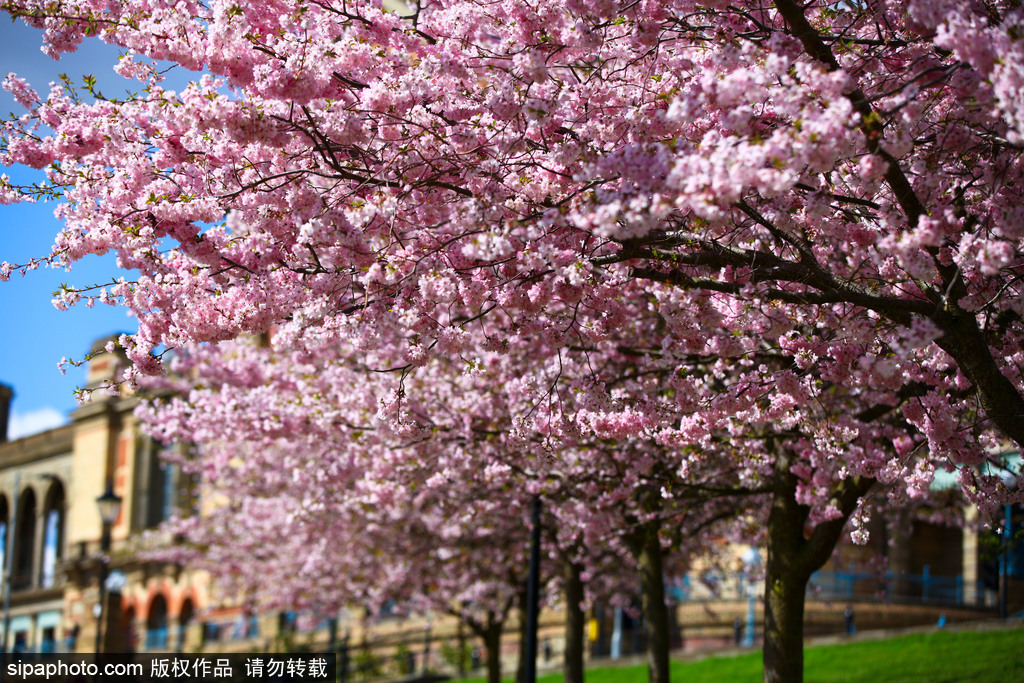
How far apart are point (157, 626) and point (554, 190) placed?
1561 inches

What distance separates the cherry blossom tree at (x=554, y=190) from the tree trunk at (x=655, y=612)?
482cm

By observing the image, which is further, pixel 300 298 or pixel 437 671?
pixel 437 671

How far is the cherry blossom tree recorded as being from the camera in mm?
5395

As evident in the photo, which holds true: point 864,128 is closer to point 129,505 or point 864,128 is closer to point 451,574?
point 451,574

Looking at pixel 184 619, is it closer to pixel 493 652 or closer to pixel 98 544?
pixel 98 544

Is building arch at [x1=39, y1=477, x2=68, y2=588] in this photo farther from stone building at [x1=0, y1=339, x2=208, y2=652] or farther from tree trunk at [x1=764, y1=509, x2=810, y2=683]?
tree trunk at [x1=764, y1=509, x2=810, y2=683]

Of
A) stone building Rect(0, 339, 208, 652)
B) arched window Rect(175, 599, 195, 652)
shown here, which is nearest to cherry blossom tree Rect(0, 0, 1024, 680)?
stone building Rect(0, 339, 208, 652)

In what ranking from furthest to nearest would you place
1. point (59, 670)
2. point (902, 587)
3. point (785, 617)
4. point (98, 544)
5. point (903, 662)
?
point (98, 544)
point (902, 587)
point (59, 670)
point (903, 662)
point (785, 617)

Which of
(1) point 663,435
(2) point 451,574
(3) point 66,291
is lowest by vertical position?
(2) point 451,574

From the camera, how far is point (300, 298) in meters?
6.66

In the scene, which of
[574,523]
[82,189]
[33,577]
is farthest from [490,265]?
[33,577]

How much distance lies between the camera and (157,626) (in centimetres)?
4047

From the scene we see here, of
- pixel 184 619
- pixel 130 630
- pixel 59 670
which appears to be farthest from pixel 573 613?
pixel 130 630

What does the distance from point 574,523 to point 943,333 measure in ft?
21.1
